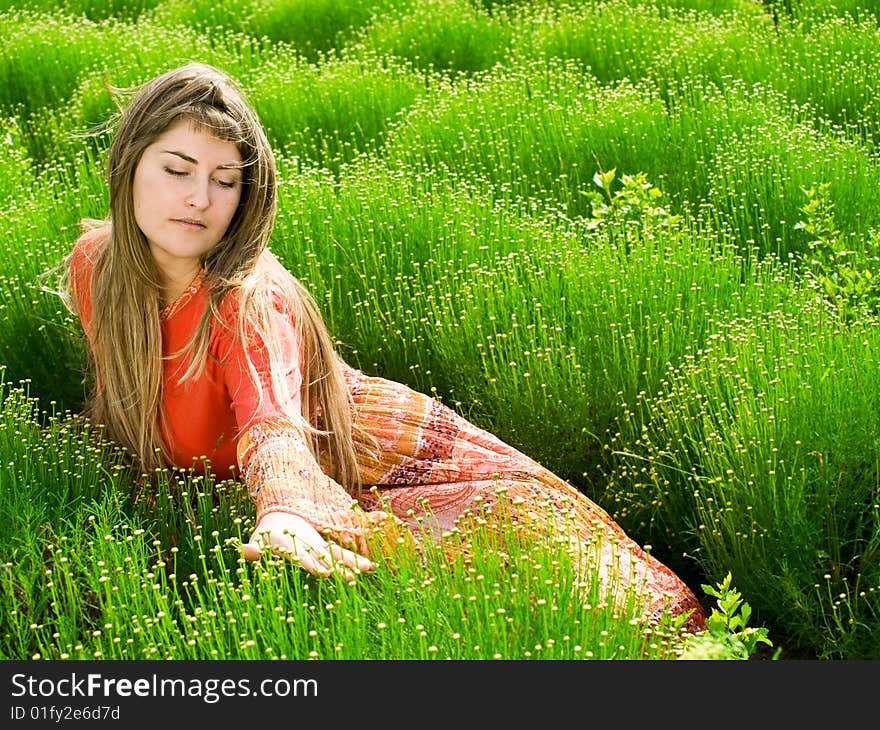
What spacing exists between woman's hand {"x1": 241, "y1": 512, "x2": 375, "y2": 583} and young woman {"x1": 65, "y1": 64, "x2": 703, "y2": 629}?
17cm

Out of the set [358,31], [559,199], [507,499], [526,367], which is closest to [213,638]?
[507,499]

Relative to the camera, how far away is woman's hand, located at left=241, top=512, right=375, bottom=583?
268 cm

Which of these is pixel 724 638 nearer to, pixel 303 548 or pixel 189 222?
pixel 303 548

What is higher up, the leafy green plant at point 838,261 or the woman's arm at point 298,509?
the leafy green plant at point 838,261

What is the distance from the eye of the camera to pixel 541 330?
396 cm

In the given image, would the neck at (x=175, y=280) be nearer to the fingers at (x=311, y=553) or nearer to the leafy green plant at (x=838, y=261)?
the fingers at (x=311, y=553)

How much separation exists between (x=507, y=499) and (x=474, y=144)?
3.03 meters

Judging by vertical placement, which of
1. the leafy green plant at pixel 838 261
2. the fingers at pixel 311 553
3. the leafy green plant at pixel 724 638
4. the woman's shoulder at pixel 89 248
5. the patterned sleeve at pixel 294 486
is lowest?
the leafy green plant at pixel 724 638

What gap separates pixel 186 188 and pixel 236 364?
503 millimetres

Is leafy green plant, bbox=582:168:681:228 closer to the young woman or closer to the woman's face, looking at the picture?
the young woman

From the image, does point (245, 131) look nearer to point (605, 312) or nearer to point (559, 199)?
point (605, 312)

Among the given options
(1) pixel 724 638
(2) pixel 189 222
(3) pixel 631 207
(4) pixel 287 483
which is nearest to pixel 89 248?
(2) pixel 189 222

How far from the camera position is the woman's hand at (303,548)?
2676mm

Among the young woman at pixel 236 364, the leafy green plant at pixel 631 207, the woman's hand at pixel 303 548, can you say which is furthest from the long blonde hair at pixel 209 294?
the leafy green plant at pixel 631 207
